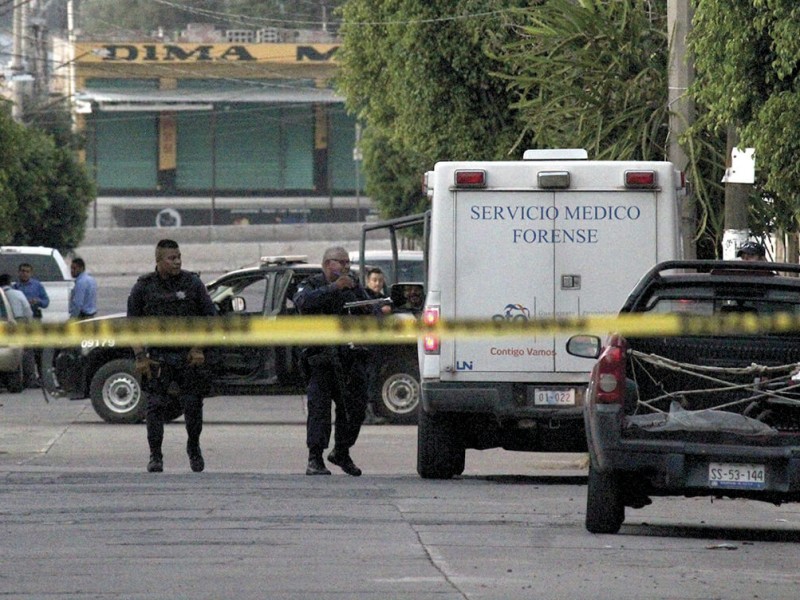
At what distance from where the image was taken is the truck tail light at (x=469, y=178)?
44.2ft

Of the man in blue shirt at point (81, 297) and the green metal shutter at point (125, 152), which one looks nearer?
the man in blue shirt at point (81, 297)

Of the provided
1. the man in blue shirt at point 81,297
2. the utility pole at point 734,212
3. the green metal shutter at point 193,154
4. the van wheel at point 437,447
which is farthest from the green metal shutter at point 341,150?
the van wheel at point 437,447

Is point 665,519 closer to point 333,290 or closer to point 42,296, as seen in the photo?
point 333,290

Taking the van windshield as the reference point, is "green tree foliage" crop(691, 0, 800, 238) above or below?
above

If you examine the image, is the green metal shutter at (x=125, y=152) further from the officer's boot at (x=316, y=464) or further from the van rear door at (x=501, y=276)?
the van rear door at (x=501, y=276)

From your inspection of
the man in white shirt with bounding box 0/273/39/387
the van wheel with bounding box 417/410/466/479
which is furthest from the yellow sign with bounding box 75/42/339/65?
the van wheel with bounding box 417/410/466/479

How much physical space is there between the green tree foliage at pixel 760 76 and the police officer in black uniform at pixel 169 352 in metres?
4.49

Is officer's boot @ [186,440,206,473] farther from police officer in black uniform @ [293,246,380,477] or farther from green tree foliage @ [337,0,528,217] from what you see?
green tree foliage @ [337,0,528,217]

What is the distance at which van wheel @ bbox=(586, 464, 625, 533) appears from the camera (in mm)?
9984

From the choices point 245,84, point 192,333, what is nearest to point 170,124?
point 245,84

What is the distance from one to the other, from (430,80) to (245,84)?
4671cm

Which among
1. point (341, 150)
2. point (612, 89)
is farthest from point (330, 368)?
point (341, 150)

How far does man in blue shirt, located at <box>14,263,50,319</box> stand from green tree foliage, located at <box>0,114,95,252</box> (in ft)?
21.3

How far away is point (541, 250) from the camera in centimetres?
1345
